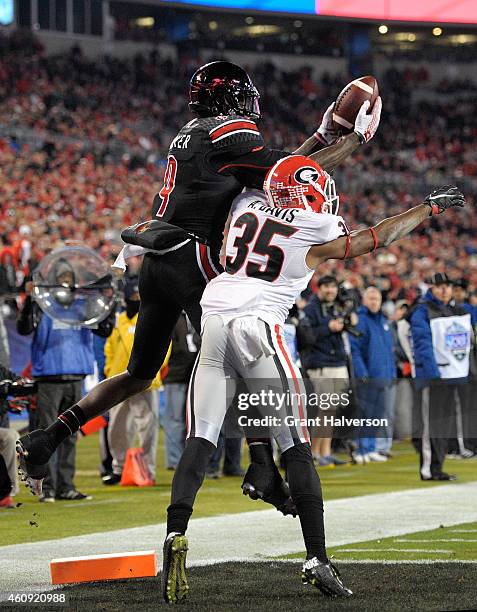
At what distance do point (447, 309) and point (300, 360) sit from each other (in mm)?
1571

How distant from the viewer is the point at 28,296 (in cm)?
989

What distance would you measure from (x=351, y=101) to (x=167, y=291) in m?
1.38

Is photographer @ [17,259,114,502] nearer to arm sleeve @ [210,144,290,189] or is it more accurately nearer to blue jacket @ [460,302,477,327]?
arm sleeve @ [210,144,290,189]

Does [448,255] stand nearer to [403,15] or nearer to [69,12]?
[403,15]

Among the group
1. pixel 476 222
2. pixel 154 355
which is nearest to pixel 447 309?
pixel 154 355

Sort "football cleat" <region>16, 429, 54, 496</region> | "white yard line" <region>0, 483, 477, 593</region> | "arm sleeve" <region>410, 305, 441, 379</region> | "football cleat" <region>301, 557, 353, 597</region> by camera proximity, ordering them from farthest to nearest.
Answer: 1. "arm sleeve" <region>410, 305, 441, 379</region>
2. "white yard line" <region>0, 483, 477, 593</region>
3. "football cleat" <region>16, 429, 54, 496</region>
4. "football cleat" <region>301, 557, 353, 597</region>

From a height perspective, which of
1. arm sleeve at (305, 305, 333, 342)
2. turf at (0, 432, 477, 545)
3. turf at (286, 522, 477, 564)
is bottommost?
turf at (0, 432, 477, 545)

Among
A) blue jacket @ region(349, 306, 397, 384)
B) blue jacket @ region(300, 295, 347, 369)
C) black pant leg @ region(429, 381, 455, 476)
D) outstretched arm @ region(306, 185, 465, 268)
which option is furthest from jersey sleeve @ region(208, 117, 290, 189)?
blue jacket @ region(349, 306, 397, 384)

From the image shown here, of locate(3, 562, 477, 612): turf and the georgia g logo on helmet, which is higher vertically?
the georgia g logo on helmet

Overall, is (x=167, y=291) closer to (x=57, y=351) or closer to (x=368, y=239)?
(x=368, y=239)

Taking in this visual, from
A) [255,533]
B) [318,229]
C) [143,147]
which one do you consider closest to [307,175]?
[318,229]

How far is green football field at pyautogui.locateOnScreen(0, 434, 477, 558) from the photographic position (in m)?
8.27

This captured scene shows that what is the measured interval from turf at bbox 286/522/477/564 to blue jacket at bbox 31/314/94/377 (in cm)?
351

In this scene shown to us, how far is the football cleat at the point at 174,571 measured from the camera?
5.02 meters
